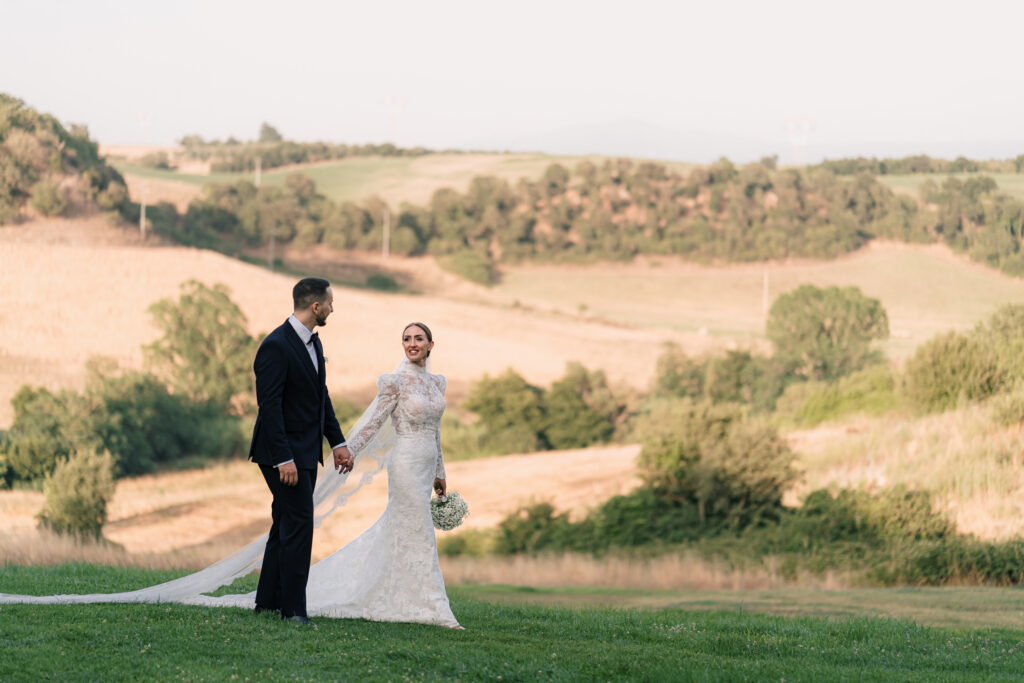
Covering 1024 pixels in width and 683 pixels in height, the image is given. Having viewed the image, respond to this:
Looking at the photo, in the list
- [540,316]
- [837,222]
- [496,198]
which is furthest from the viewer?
[496,198]

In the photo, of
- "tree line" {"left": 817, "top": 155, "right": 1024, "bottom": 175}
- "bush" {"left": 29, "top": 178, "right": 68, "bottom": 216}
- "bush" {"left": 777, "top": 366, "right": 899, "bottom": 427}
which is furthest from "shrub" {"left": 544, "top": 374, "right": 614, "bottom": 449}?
"bush" {"left": 29, "top": 178, "right": 68, "bottom": 216}

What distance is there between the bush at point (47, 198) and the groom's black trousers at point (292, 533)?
245ft

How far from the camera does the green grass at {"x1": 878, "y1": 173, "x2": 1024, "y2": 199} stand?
66.5 m

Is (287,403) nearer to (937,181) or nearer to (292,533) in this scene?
(292,533)

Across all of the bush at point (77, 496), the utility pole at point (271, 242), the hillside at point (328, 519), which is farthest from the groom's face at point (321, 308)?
the utility pole at point (271, 242)

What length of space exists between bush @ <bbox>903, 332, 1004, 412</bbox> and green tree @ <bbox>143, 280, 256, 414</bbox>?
3217 cm

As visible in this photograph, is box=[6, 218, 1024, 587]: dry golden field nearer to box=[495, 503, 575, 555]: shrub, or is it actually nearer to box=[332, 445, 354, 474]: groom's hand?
box=[495, 503, 575, 555]: shrub

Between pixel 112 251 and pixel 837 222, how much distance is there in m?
56.4

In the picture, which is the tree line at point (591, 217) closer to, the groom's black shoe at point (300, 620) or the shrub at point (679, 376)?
the shrub at point (679, 376)

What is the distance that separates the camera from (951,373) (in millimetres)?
30625

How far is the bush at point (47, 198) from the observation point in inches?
2940

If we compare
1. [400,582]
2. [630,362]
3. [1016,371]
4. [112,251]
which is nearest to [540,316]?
[630,362]

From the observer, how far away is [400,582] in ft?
26.3

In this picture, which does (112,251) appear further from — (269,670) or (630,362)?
(269,670)
